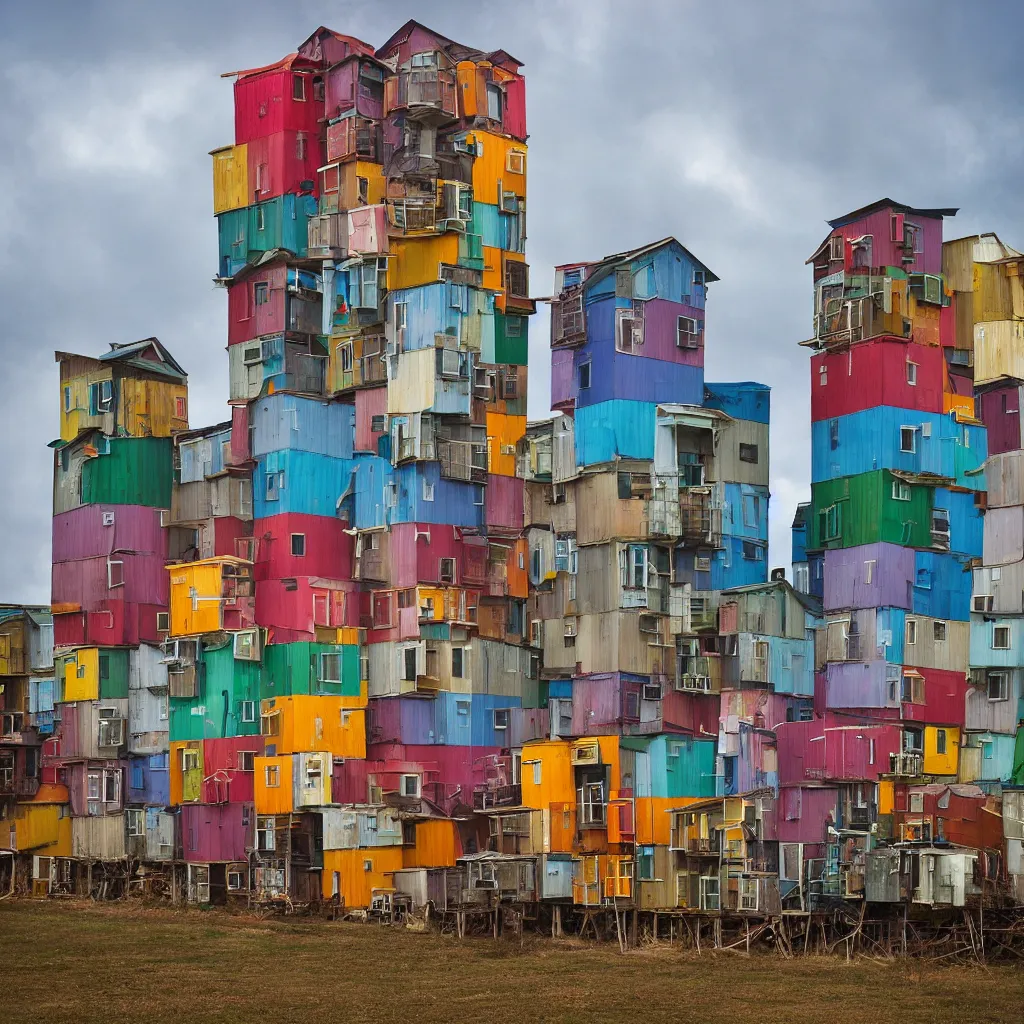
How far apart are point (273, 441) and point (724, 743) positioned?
92.2 feet

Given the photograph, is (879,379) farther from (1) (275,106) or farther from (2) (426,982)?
(1) (275,106)

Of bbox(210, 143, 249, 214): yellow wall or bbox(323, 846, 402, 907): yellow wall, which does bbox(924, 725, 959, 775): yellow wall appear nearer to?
bbox(323, 846, 402, 907): yellow wall

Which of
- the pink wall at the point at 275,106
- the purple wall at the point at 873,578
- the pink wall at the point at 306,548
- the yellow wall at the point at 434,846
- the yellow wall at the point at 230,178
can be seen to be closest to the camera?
the purple wall at the point at 873,578

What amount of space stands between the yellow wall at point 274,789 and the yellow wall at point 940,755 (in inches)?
1180

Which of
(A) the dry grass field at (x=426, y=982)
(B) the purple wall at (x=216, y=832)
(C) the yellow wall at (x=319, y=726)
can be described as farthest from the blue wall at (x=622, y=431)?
(B) the purple wall at (x=216, y=832)

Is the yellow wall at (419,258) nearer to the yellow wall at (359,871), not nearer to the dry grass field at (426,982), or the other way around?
the yellow wall at (359,871)

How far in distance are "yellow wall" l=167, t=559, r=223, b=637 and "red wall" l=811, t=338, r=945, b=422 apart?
102 feet

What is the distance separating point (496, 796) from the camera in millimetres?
109938

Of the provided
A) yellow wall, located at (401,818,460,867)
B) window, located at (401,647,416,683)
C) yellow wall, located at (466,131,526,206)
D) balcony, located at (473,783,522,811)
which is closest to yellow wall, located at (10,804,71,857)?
yellow wall, located at (401,818,460,867)

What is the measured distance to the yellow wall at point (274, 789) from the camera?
362 feet

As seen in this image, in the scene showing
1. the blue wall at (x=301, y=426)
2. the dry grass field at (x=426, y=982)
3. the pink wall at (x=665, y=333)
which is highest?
the pink wall at (x=665, y=333)

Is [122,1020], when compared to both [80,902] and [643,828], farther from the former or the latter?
[80,902]

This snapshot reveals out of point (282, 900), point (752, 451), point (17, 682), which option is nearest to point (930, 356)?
point (752, 451)

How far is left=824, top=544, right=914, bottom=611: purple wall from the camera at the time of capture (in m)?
102
